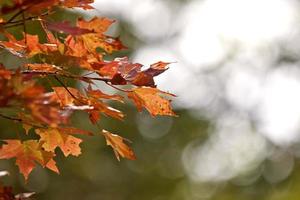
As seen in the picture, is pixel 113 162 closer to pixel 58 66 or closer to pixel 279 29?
pixel 279 29

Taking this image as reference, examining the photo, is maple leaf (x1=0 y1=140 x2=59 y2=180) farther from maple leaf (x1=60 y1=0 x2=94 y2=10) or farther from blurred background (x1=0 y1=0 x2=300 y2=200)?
blurred background (x1=0 y1=0 x2=300 y2=200)

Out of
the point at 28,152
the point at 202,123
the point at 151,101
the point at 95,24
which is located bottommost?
the point at 202,123

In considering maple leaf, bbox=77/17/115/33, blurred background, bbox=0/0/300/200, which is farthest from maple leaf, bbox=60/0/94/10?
blurred background, bbox=0/0/300/200

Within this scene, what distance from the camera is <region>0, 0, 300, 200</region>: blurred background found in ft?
26.9

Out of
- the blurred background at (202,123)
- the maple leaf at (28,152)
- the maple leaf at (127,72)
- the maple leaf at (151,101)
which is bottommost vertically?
the blurred background at (202,123)

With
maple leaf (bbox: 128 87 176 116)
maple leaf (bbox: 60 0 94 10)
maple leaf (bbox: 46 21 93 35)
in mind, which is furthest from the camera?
maple leaf (bbox: 128 87 176 116)

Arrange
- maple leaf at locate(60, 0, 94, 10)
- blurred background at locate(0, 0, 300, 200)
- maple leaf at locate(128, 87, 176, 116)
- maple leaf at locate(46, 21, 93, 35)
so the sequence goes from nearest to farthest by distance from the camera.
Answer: maple leaf at locate(46, 21, 93, 35) < maple leaf at locate(60, 0, 94, 10) < maple leaf at locate(128, 87, 176, 116) < blurred background at locate(0, 0, 300, 200)

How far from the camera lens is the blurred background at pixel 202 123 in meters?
8.21

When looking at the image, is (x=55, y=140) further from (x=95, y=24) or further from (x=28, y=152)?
(x=95, y=24)

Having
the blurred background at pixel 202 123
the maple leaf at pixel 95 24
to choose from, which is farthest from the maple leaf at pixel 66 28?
the blurred background at pixel 202 123

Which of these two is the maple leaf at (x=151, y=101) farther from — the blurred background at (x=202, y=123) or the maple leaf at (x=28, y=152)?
the blurred background at (x=202, y=123)

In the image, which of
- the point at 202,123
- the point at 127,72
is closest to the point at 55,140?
the point at 127,72

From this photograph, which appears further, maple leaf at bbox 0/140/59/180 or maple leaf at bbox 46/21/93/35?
maple leaf at bbox 0/140/59/180

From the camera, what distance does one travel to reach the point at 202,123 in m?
9.51
